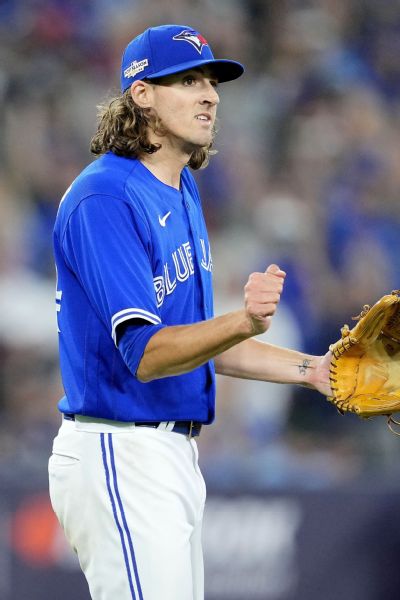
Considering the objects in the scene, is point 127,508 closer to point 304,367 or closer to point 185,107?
point 304,367

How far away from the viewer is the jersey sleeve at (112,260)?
2680 mm

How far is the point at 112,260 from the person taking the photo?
8.86 feet

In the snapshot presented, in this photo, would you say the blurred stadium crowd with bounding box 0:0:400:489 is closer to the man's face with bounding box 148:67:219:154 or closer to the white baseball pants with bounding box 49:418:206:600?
the white baseball pants with bounding box 49:418:206:600

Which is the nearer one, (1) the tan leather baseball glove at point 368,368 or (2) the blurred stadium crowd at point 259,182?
(1) the tan leather baseball glove at point 368,368

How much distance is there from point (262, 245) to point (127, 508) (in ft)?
12.4

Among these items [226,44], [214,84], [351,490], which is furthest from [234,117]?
[214,84]

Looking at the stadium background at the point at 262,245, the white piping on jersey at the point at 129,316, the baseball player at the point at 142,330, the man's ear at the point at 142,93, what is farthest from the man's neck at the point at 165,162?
the stadium background at the point at 262,245

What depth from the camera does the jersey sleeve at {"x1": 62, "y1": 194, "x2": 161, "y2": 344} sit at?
8.79ft

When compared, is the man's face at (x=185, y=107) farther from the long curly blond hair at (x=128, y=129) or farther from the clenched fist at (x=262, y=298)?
the clenched fist at (x=262, y=298)

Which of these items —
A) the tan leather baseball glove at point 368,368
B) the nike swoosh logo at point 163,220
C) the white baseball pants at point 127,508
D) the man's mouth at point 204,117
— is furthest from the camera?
the tan leather baseball glove at point 368,368

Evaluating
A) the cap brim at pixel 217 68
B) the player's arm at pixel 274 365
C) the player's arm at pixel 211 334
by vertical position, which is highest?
the cap brim at pixel 217 68

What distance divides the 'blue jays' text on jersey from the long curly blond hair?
0.15 feet

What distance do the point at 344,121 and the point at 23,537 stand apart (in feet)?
12.5

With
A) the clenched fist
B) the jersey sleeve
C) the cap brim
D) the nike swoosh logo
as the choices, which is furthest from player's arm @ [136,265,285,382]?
the cap brim
